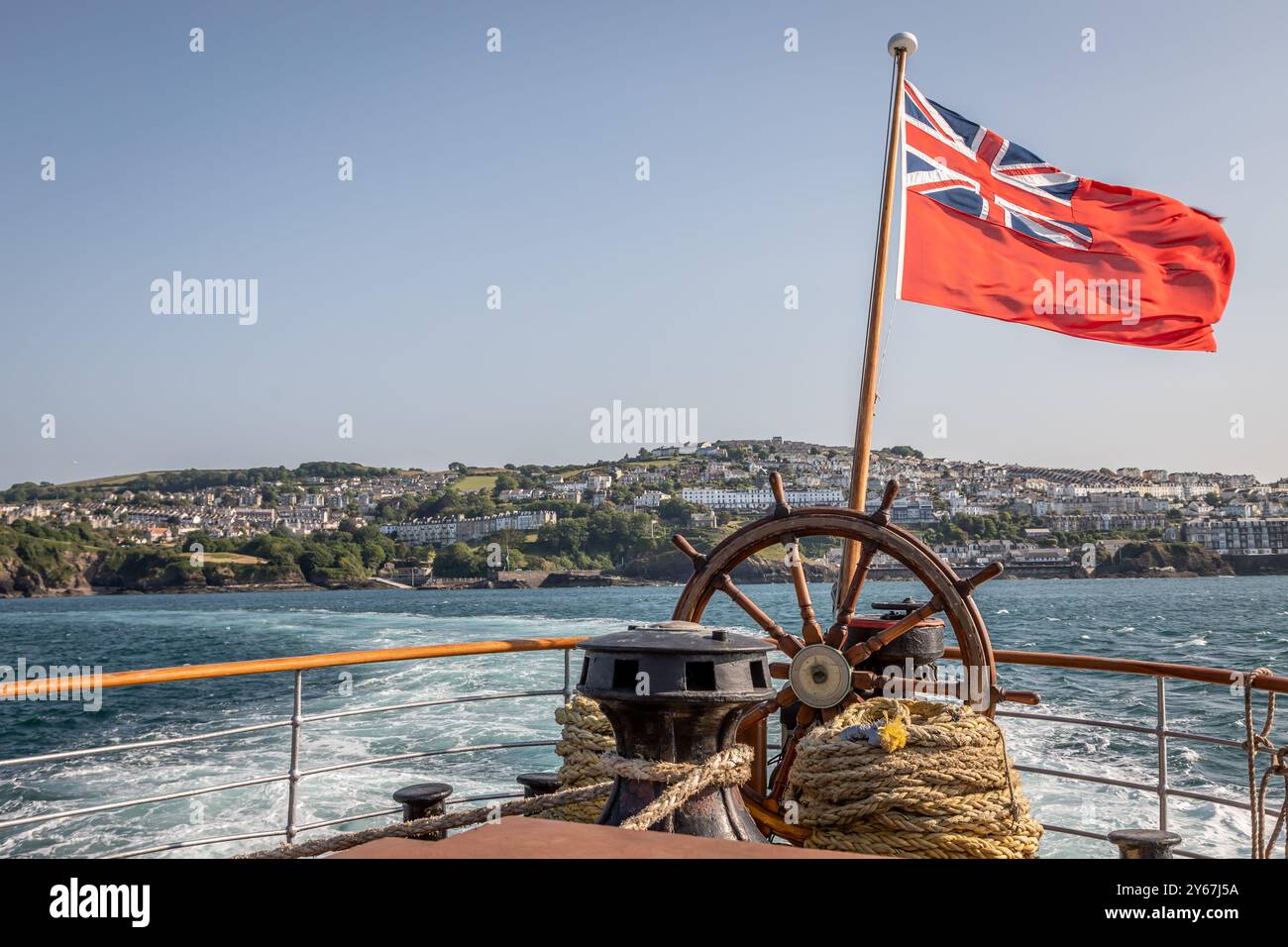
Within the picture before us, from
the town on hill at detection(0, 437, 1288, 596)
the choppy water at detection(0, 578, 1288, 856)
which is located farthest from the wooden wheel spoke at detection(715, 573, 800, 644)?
the town on hill at detection(0, 437, 1288, 596)

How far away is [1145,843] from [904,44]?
3.29m

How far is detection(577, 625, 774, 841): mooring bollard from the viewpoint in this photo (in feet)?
3.91

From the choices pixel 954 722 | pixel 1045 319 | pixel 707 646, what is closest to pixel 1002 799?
pixel 954 722

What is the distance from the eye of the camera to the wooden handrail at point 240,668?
2.05 m

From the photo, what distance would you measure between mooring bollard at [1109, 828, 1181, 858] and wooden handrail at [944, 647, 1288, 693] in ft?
2.84

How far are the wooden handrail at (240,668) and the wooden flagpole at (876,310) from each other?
3.49 ft

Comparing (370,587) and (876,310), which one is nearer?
(876,310)

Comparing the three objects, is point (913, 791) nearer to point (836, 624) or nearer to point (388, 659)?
point (836, 624)

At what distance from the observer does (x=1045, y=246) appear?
4.35 m

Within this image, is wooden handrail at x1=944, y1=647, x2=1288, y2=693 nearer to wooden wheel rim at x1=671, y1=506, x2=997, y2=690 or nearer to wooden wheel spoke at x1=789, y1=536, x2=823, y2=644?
wooden wheel rim at x1=671, y1=506, x2=997, y2=690

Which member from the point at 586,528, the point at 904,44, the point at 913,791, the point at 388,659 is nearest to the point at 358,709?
the point at 388,659

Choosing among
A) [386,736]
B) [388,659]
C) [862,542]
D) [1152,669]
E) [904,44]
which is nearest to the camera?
[1152,669]
